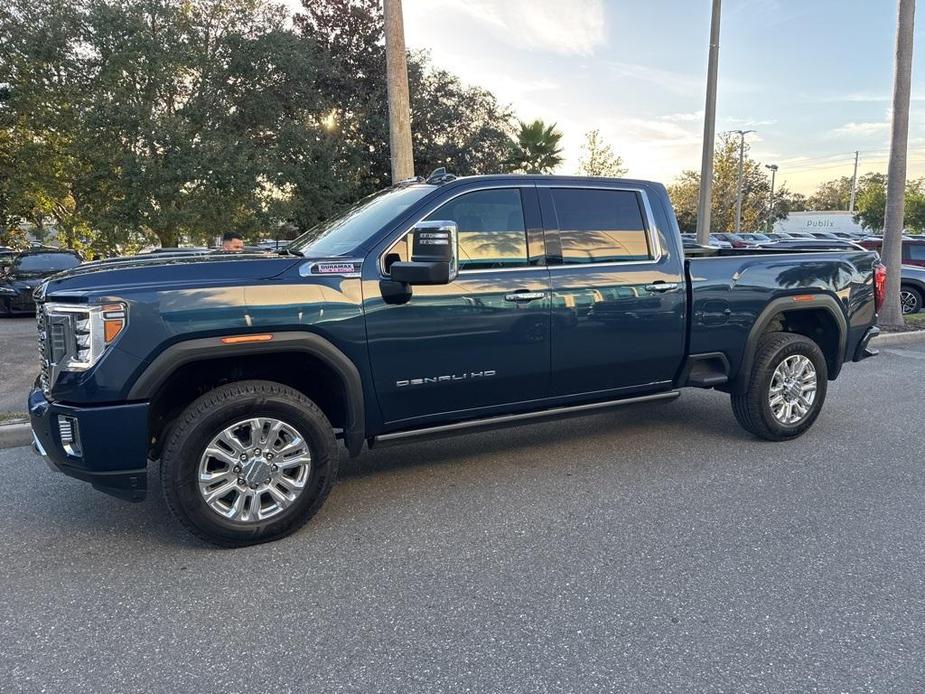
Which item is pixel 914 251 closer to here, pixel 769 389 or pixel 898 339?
pixel 898 339

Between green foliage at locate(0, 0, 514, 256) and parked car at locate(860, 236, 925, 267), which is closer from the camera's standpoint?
parked car at locate(860, 236, 925, 267)

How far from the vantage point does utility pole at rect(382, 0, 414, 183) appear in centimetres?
821

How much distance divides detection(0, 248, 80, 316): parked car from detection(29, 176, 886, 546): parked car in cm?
1279

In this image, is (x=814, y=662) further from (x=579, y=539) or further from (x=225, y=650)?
(x=225, y=650)

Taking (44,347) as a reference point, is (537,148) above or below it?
above

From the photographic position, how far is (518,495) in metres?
4.22

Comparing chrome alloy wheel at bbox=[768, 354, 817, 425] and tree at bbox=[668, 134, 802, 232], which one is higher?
tree at bbox=[668, 134, 802, 232]

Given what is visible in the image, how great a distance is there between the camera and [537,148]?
28.4m

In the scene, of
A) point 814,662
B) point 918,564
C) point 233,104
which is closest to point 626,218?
point 918,564

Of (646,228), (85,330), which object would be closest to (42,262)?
(85,330)

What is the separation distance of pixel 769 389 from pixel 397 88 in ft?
19.0

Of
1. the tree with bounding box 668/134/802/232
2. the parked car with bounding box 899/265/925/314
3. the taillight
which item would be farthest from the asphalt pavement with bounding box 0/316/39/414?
the tree with bounding box 668/134/802/232

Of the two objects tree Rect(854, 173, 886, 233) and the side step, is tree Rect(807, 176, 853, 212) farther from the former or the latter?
the side step

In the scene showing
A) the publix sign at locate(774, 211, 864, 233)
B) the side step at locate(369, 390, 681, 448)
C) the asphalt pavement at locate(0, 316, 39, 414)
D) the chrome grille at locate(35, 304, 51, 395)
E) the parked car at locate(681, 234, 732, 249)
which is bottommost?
the asphalt pavement at locate(0, 316, 39, 414)
